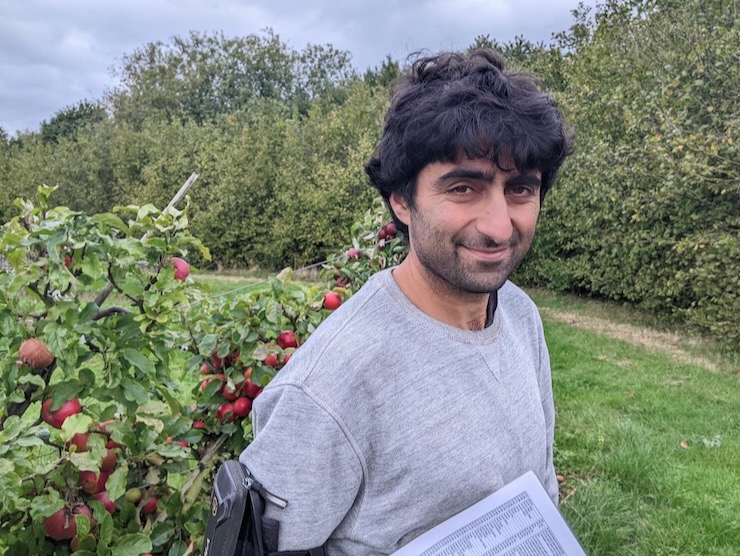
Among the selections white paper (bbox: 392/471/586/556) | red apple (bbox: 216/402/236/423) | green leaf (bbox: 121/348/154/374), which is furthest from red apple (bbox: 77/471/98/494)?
white paper (bbox: 392/471/586/556)

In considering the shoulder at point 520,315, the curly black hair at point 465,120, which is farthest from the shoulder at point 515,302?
the curly black hair at point 465,120

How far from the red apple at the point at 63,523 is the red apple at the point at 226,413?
0.47 meters

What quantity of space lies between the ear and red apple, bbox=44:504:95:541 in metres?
0.93

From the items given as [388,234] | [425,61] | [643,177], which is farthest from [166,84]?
[425,61]

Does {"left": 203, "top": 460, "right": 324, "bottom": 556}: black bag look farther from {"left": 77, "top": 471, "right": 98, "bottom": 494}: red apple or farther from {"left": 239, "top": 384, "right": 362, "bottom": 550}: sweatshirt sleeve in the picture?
{"left": 77, "top": 471, "right": 98, "bottom": 494}: red apple

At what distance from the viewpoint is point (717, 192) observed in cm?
729

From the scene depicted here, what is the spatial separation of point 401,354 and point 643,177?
25.7 ft

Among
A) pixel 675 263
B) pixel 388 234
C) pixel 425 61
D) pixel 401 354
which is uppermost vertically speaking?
pixel 425 61

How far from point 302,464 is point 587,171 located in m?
8.77

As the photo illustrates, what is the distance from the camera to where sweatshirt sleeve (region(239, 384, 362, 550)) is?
101 cm

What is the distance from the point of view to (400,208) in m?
1.28

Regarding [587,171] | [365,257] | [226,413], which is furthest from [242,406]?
[587,171]

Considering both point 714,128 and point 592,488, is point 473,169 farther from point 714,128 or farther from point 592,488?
point 714,128

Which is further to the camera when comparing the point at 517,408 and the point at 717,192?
the point at 717,192
